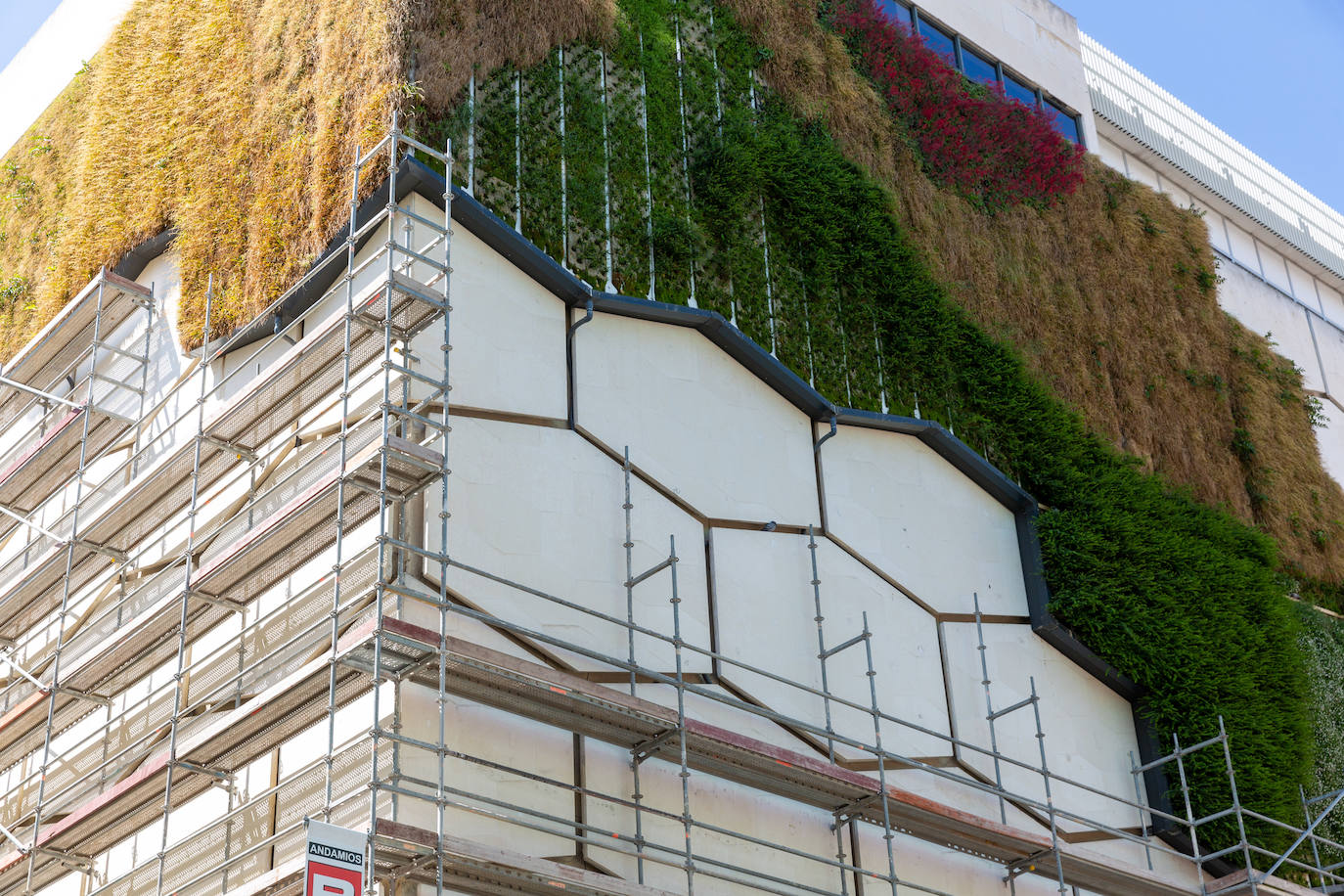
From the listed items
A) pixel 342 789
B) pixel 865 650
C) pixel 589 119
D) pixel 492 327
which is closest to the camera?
pixel 342 789

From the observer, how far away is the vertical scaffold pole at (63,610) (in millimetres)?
11695

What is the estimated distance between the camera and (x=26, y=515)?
1542 centimetres

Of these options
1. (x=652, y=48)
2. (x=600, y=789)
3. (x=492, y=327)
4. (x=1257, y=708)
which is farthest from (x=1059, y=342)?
(x=600, y=789)

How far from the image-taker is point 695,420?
1330 cm

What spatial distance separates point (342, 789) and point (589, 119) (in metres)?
6.65

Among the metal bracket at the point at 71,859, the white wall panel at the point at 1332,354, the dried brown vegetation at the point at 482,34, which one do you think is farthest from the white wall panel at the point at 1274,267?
the metal bracket at the point at 71,859

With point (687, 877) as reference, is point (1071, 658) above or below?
above

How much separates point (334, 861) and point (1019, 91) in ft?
46.8

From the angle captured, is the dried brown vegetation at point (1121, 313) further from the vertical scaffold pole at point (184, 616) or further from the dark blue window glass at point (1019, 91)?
the vertical scaffold pole at point (184, 616)

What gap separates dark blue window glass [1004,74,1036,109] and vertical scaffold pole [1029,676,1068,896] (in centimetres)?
819

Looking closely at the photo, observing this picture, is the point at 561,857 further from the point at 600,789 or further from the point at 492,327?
the point at 492,327

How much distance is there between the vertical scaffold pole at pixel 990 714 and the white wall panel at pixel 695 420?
→ 191 cm

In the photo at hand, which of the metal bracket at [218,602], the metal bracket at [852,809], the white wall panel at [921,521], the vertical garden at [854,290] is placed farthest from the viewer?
the white wall panel at [921,521]

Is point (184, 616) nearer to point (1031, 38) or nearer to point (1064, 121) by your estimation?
point (1064, 121)
